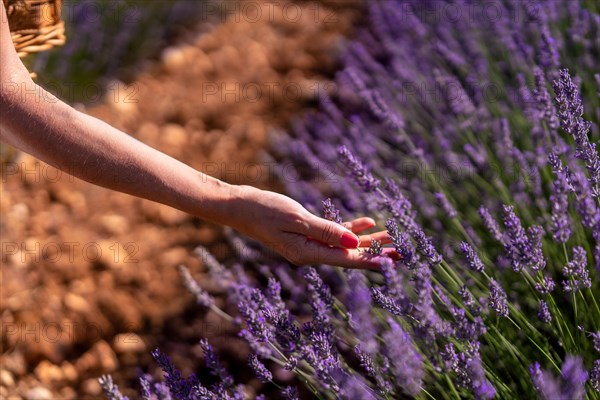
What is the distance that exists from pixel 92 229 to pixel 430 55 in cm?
162

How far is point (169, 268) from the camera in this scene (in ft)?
8.21

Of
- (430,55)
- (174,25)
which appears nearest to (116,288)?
(430,55)

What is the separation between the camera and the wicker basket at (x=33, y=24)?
1838 mm

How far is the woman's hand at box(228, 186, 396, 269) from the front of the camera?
123 cm

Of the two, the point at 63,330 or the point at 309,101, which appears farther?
the point at 309,101

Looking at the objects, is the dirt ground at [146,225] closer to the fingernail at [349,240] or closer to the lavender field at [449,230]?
the lavender field at [449,230]

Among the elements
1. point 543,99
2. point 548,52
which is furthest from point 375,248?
point 548,52

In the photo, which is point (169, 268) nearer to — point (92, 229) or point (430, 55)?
point (92, 229)

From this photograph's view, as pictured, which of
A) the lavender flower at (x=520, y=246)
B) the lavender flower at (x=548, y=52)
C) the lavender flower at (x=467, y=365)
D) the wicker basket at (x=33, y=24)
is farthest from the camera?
the wicker basket at (x=33, y=24)

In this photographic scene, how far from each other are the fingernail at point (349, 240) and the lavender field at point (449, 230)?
43 millimetres

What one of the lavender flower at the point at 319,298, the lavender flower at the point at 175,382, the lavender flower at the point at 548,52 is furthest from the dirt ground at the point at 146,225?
the lavender flower at the point at 548,52

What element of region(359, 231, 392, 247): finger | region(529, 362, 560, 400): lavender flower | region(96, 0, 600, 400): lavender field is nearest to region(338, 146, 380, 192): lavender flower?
region(96, 0, 600, 400): lavender field

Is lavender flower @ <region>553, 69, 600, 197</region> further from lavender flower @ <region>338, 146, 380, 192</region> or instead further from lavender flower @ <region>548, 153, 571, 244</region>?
lavender flower @ <region>338, 146, 380, 192</region>

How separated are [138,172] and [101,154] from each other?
79 millimetres
